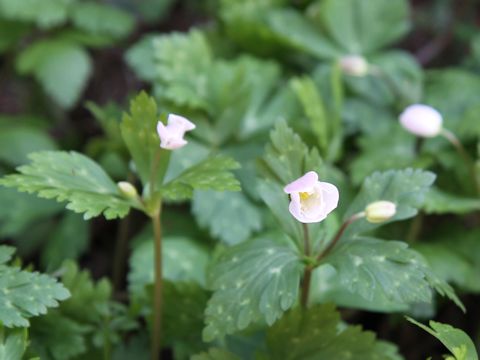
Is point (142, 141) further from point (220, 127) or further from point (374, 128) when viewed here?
point (374, 128)

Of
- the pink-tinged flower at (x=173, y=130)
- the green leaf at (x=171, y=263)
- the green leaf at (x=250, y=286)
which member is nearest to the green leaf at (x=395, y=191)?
the green leaf at (x=250, y=286)

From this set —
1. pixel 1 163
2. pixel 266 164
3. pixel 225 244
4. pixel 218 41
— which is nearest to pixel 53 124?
pixel 1 163

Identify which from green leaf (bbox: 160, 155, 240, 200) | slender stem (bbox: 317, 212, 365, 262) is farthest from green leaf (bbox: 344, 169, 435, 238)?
green leaf (bbox: 160, 155, 240, 200)

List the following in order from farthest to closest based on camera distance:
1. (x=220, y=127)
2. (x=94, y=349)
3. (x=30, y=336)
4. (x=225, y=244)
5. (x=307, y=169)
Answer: (x=220, y=127), (x=225, y=244), (x=94, y=349), (x=30, y=336), (x=307, y=169)

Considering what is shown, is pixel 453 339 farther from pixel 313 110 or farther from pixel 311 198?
pixel 313 110

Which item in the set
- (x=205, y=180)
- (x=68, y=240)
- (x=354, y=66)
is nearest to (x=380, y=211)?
(x=205, y=180)
